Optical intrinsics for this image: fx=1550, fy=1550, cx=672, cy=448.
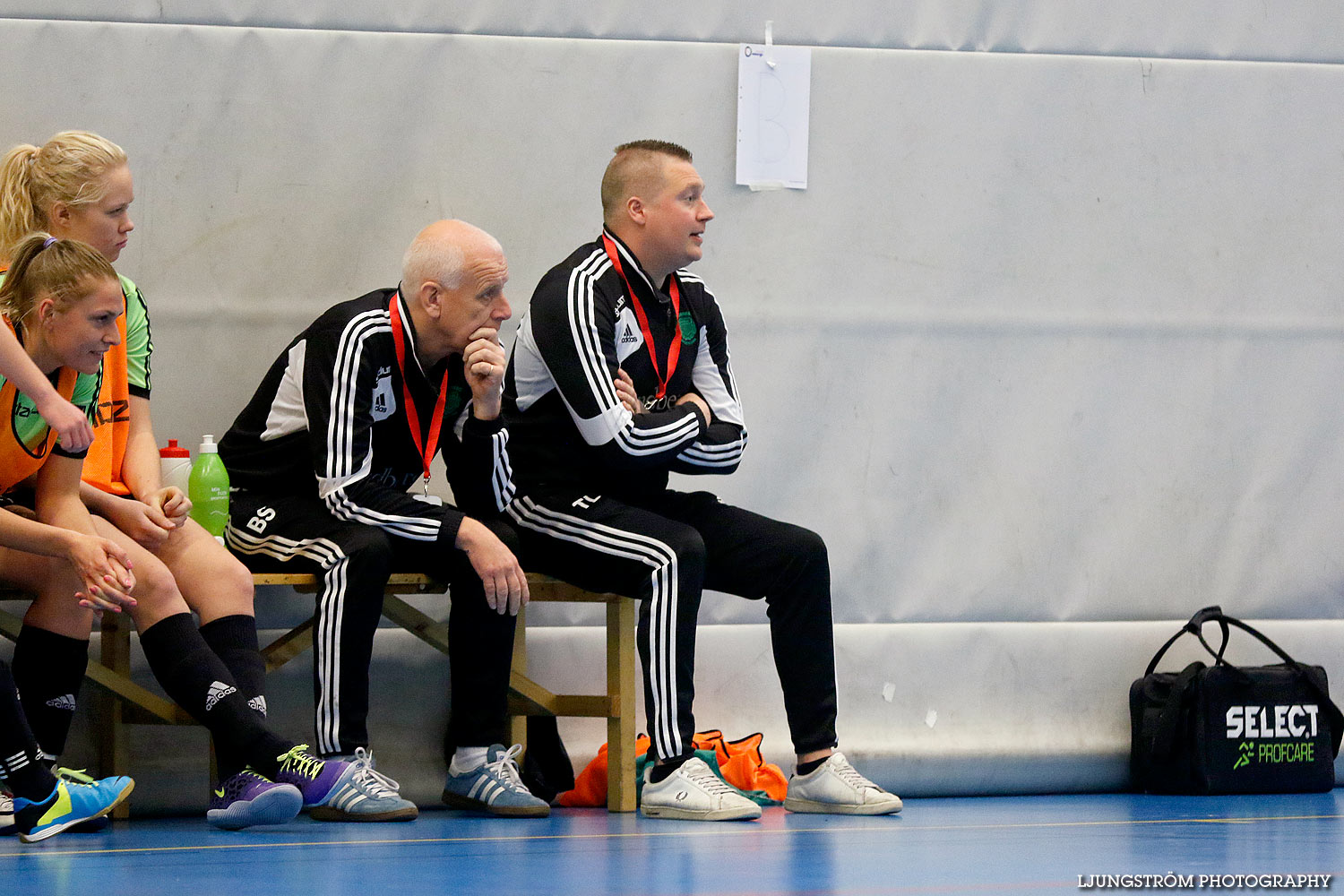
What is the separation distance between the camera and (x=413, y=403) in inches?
137

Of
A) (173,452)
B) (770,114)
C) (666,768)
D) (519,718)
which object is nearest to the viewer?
(666,768)

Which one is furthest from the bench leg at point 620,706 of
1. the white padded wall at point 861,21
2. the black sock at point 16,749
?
the white padded wall at point 861,21

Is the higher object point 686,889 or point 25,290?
point 25,290

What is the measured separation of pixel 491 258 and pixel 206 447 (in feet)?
2.57

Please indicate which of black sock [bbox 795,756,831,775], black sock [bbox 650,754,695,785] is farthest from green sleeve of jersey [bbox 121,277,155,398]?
black sock [bbox 795,756,831,775]

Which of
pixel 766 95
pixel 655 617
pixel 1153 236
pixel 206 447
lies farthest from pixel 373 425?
pixel 1153 236

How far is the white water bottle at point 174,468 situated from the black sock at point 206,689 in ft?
2.28

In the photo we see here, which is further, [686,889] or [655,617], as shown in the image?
[655,617]

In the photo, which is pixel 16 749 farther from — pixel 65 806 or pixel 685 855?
pixel 685 855

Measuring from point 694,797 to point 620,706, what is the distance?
33cm

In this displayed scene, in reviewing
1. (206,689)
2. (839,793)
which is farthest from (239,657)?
(839,793)

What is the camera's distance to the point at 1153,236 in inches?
173

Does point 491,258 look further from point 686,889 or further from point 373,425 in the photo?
point 686,889

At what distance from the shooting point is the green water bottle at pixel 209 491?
3523mm
